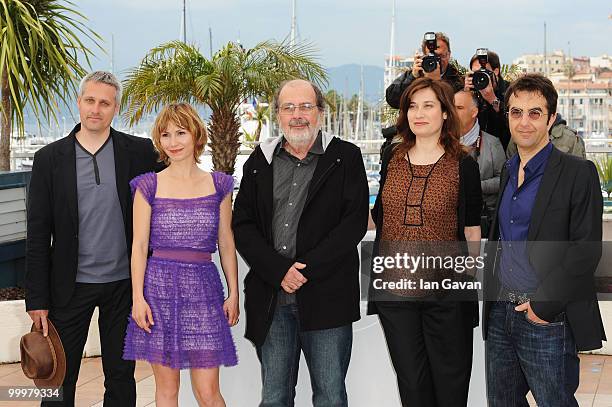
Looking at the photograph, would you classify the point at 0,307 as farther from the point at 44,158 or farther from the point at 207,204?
the point at 207,204

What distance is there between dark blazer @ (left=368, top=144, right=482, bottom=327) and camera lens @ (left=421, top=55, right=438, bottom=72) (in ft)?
3.61

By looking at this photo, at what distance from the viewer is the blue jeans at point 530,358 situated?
3.03 meters

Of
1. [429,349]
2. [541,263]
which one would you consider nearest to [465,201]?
[541,263]

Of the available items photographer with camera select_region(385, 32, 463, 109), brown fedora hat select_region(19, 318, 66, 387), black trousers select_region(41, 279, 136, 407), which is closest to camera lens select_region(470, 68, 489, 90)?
photographer with camera select_region(385, 32, 463, 109)

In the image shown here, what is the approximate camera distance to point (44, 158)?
355 cm

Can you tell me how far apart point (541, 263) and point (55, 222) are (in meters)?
1.90

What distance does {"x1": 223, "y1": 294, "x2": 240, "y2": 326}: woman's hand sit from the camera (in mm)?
3479

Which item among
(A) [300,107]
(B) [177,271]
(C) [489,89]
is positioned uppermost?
(C) [489,89]

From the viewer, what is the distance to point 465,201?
3.29 meters

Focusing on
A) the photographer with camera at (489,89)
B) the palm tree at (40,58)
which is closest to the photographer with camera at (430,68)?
the photographer with camera at (489,89)

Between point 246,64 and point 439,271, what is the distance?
617 centimetres

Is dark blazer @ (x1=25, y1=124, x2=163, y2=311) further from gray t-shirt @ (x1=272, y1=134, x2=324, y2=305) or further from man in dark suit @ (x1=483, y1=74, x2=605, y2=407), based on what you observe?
man in dark suit @ (x1=483, y1=74, x2=605, y2=407)

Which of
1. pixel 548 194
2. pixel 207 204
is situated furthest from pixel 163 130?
pixel 548 194

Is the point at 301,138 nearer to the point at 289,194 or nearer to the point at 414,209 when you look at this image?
the point at 289,194
